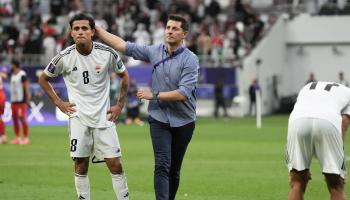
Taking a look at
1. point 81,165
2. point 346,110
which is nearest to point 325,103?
point 346,110

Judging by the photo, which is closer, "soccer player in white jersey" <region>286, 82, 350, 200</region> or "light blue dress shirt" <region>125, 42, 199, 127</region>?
"soccer player in white jersey" <region>286, 82, 350, 200</region>

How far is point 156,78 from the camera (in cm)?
1252

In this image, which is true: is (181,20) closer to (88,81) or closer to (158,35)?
(88,81)

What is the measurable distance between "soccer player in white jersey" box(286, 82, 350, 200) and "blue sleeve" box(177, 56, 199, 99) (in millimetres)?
1823

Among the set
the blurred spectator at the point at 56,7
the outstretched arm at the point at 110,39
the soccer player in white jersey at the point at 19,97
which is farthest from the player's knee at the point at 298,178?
the blurred spectator at the point at 56,7

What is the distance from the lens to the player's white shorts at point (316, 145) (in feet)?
34.8

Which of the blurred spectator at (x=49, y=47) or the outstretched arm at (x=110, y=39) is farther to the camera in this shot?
the blurred spectator at (x=49, y=47)

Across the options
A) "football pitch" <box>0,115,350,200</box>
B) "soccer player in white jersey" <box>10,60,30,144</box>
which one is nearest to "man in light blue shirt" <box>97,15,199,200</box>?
"football pitch" <box>0,115,350,200</box>

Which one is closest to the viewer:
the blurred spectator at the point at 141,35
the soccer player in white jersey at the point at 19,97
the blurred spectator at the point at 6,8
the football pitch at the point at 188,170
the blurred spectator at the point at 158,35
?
the football pitch at the point at 188,170

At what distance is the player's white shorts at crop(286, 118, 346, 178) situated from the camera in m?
10.6

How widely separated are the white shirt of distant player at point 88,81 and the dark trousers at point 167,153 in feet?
2.18

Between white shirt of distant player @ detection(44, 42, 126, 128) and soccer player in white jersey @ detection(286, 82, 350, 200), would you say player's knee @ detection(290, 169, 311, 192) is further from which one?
white shirt of distant player @ detection(44, 42, 126, 128)

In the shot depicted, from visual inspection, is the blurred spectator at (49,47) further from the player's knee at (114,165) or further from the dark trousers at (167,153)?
the player's knee at (114,165)

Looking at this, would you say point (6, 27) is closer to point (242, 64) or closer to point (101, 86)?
point (242, 64)
